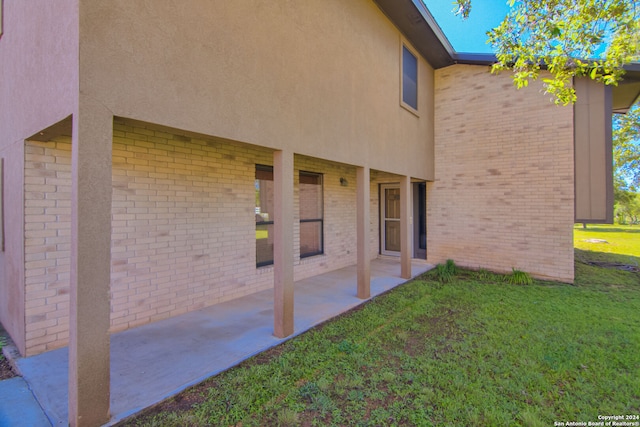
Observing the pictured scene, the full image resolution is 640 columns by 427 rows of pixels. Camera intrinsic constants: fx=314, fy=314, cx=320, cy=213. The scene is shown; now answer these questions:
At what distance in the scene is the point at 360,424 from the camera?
260 centimetres

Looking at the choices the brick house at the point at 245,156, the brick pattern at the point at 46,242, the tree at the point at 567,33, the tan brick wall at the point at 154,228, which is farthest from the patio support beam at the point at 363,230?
the brick pattern at the point at 46,242

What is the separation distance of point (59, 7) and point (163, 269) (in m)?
3.31

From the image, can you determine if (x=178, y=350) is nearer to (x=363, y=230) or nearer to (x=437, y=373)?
(x=437, y=373)

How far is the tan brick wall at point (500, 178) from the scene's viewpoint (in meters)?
7.50

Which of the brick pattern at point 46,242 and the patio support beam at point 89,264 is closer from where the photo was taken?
the patio support beam at point 89,264

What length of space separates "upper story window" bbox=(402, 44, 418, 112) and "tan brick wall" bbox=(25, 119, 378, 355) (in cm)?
395

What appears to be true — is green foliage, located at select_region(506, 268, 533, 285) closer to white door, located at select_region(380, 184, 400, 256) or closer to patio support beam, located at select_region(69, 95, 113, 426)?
white door, located at select_region(380, 184, 400, 256)

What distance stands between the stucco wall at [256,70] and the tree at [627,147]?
2009cm

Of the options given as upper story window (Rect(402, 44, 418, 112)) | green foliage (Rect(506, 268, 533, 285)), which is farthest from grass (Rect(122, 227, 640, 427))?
upper story window (Rect(402, 44, 418, 112))

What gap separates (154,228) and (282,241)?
2.00 metres

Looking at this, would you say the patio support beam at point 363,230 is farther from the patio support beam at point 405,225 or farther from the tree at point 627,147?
the tree at point 627,147

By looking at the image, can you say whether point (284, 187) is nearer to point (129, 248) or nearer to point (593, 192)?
point (129, 248)

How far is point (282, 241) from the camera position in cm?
405

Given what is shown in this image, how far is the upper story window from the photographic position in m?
7.73
